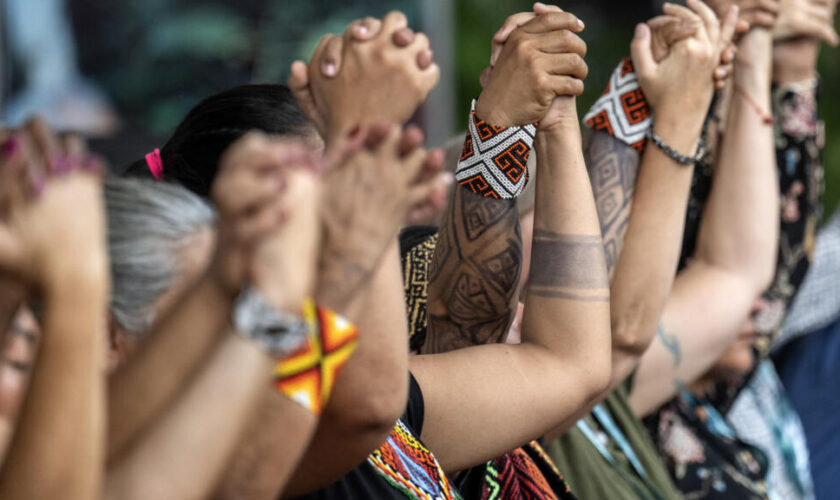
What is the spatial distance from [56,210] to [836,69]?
189 inches

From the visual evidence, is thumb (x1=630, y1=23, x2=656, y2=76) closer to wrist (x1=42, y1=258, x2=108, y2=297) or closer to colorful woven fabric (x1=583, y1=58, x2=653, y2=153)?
colorful woven fabric (x1=583, y1=58, x2=653, y2=153)

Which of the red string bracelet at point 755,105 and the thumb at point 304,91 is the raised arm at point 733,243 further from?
the thumb at point 304,91

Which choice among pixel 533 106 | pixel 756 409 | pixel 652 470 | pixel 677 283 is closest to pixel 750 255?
pixel 677 283

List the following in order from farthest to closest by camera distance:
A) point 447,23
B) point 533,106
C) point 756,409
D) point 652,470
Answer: point 447,23 < point 756,409 < point 652,470 < point 533,106

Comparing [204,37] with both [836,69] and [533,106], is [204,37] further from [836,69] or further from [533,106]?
[836,69]

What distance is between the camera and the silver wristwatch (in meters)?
0.64

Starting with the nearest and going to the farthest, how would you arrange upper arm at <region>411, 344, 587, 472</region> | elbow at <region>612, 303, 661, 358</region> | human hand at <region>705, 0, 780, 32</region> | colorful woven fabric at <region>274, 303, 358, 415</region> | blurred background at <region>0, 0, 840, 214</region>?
colorful woven fabric at <region>274, 303, 358, 415</region> → upper arm at <region>411, 344, 587, 472</region> → elbow at <region>612, 303, 661, 358</region> → human hand at <region>705, 0, 780, 32</region> → blurred background at <region>0, 0, 840, 214</region>

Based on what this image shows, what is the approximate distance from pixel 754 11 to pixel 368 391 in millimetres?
1352

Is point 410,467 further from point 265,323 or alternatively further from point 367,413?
point 265,323

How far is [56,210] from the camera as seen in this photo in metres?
0.62

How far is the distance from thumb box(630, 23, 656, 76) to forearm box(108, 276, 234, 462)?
1036 millimetres

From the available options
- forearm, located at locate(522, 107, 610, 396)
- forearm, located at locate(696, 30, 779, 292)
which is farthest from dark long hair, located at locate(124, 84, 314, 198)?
forearm, located at locate(696, 30, 779, 292)

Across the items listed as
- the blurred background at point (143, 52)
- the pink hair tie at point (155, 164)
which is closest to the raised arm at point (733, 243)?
the blurred background at point (143, 52)

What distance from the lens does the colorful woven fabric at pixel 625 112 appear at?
150 centimetres
